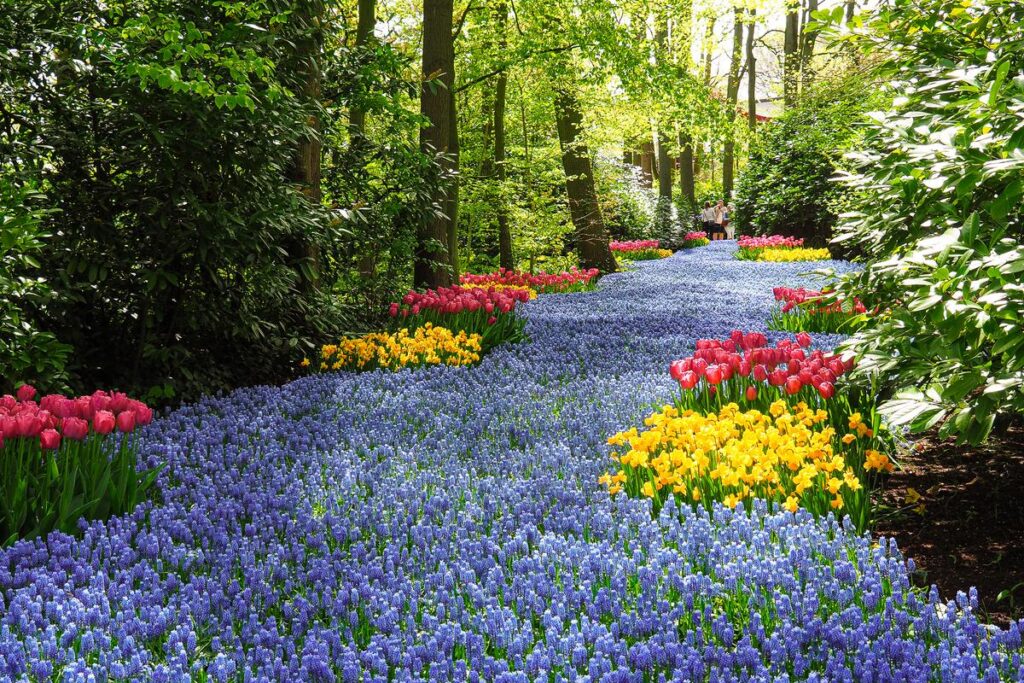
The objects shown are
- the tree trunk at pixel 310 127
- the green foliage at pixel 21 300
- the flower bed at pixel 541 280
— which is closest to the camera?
the green foliage at pixel 21 300

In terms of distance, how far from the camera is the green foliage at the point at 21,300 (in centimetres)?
380

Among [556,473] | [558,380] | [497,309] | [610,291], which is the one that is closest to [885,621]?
[556,473]

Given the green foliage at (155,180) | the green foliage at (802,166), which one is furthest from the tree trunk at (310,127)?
the green foliage at (802,166)

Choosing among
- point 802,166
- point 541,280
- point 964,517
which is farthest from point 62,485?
point 802,166

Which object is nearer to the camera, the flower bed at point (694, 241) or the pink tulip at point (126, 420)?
the pink tulip at point (126, 420)

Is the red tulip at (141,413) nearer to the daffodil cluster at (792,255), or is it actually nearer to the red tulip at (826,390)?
the red tulip at (826,390)

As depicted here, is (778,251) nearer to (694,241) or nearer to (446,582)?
(694,241)

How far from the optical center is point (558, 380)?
5.99 m

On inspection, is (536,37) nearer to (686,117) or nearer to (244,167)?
(686,117)

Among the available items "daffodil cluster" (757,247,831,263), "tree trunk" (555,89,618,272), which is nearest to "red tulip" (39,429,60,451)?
"tree trunk" (555,89,618,272)

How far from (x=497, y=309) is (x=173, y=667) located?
5850mm

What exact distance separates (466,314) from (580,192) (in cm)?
877

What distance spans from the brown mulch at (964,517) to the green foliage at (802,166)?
47.0ft

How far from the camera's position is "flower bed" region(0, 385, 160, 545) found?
3.02 meters
